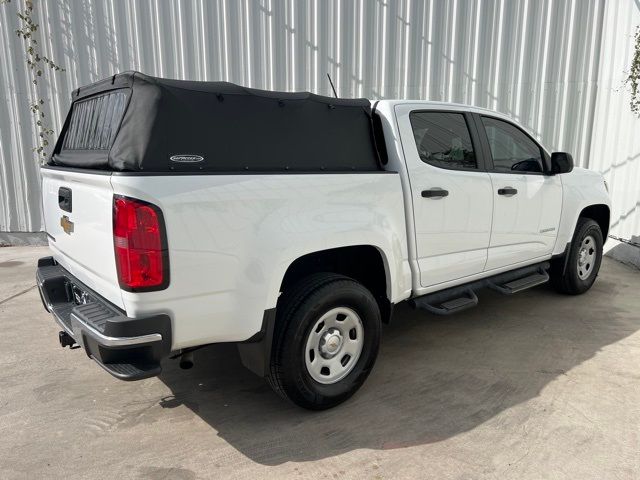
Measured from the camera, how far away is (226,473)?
2.52 m

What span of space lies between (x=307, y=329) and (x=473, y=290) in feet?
5.97

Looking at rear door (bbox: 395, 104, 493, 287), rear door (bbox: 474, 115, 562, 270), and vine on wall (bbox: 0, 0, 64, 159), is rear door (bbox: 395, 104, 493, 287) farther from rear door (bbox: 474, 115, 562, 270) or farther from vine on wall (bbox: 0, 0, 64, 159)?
vine on wall (bbox: 0, 0, 64, 159)

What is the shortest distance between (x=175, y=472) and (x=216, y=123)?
1.83m

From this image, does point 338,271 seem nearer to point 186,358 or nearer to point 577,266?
point 186,358

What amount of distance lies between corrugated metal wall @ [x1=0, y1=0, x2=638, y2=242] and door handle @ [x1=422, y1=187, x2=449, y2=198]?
4.66 metres

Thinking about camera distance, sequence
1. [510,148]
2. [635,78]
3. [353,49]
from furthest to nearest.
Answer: [353,49], [635,78], [510,148]

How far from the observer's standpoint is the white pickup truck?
2.34 m

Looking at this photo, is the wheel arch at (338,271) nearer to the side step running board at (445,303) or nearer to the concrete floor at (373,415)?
the side step running board at (445,303)

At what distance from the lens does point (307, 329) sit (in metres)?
2.83

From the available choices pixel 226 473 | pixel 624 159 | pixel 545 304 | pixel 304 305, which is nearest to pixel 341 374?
pixel 304 305

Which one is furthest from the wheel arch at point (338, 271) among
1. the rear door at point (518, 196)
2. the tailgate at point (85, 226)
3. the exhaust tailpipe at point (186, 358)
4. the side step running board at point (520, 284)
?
the side step running board at point (520, 284)

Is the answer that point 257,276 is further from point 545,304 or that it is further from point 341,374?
point 545,304

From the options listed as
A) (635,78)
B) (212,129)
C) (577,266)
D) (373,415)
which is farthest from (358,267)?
(635,78)

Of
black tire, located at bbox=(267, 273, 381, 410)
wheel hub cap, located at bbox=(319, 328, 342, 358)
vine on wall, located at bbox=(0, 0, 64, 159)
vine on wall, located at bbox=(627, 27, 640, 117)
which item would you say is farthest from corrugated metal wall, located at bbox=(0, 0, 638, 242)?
wheel hub cap, located at bbox=(319, 328, 342, 358)
